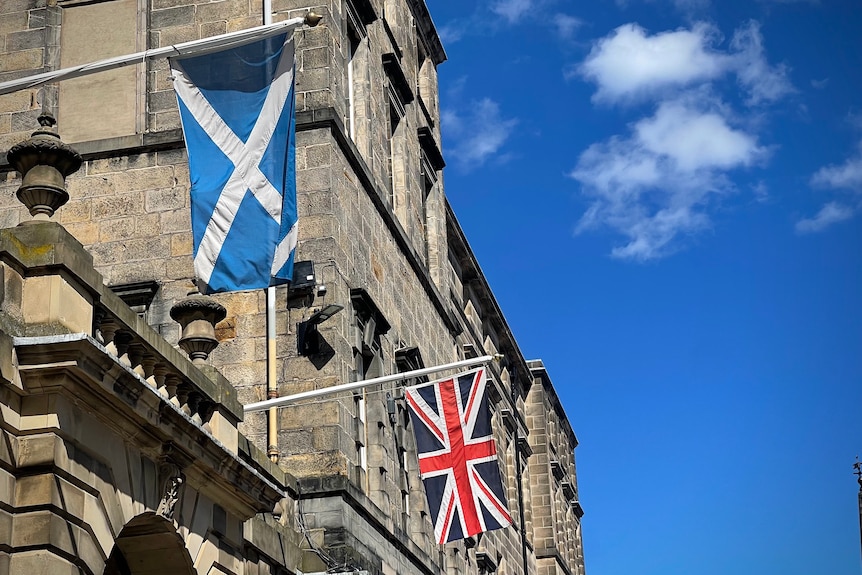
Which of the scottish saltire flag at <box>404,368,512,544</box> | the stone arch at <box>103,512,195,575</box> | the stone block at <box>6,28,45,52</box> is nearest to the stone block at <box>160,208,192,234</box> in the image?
the stone block at <box>6,28,45,52</box>

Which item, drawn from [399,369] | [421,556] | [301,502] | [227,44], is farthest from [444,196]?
[227,44]

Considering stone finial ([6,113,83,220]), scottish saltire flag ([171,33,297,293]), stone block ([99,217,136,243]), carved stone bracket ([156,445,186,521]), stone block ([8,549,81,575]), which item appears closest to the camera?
stone block ([8,549,81,575])

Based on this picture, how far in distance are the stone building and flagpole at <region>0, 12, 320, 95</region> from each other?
1.43m

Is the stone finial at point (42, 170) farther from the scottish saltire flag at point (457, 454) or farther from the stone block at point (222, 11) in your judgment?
the stone block at point (222, 11)

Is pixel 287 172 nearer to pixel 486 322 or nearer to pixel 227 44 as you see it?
pixel 227 44

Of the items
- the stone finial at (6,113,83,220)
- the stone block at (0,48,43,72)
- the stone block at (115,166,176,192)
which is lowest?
the stone finial at (6,113,83,220)

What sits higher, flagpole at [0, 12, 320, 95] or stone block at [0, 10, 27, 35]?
stone block at [0, 10, 27, 35]

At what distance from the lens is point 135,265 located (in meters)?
22.3

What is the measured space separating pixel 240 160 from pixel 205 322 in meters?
A: 2.13

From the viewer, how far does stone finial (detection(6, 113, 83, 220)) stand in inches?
489

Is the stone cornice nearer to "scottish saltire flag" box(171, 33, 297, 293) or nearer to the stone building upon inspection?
the stone building

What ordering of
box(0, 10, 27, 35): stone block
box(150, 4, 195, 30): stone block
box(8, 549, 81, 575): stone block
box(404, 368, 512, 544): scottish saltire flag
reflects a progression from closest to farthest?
box(8, 549, 81, 575): stone block, box(404, 368, 512, 544): scottish saltire flag, box(150, 4, 195, 30): stone block, box(0, 10, 27, 35): stone block

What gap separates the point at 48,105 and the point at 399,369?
24.3 feet

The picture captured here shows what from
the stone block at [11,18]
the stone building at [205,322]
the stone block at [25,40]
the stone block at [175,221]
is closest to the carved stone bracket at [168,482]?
the stone building at [205,322]
